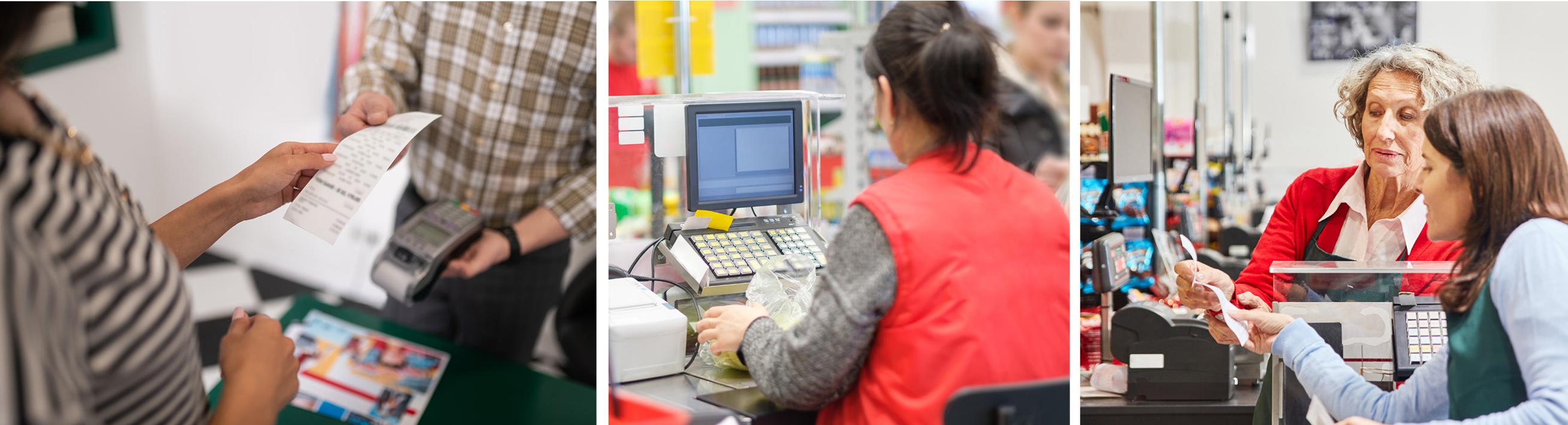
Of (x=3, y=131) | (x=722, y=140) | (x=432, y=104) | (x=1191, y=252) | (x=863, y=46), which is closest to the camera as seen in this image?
(x=3, y=131)

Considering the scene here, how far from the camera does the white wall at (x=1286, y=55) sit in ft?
11.8

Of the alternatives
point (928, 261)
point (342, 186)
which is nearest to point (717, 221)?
point (928, 261)

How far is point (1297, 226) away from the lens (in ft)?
6.90

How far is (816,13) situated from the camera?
168 cm

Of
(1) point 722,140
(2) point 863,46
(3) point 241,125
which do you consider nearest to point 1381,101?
(2) point 863,46

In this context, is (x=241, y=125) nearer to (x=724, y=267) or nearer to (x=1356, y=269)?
(x=724, y=267)

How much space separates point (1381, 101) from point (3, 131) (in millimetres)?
2264

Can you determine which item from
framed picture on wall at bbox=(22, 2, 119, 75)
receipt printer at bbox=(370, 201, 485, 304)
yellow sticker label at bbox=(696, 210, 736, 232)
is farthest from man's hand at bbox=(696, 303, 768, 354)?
framed picture on wall at bbox=(22, 2, 119, 75)

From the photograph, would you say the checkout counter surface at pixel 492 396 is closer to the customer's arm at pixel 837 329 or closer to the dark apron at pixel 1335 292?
the customer's arm at pixel 837 329

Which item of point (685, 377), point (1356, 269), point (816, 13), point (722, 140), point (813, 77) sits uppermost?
point (816, 13)

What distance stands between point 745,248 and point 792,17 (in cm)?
42

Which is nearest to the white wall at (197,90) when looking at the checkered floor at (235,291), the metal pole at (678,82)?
the checkered floor at (235,291)

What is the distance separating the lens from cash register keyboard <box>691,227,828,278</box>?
1.66 meters

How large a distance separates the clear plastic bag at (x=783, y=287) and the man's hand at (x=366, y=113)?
1041mm
